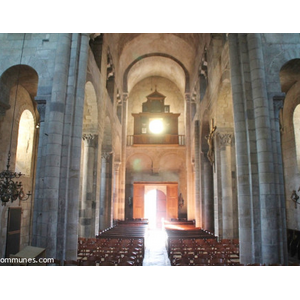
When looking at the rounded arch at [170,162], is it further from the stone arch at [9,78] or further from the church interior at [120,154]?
the stone arch at [9,78]

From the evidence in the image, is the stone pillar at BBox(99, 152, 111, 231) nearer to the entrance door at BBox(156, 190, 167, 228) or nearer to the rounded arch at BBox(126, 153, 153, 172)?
the rounded arch at BBox(126, 153, 153, 172)

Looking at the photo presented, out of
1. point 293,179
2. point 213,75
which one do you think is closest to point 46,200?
point 213,75

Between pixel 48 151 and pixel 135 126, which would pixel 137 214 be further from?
pixel 48 151

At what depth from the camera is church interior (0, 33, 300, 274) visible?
9484mm

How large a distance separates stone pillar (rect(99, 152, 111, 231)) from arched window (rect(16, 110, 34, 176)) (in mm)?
6748

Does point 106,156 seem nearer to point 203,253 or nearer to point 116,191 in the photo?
point 116,191

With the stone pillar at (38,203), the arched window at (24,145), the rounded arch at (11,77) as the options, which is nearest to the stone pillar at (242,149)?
the stone pillar at (38,203)

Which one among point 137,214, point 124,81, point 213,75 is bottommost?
point 137,214

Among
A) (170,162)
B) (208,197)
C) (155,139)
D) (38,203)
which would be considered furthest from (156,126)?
(38,203)

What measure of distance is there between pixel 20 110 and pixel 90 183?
499 cm

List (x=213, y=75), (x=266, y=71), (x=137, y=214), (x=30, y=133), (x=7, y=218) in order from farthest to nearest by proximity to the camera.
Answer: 1. (x=137, y=214)
2. (x=213, y=75)
3. (x=30, y=133)
4. (x=7, y=218)
5. (x=266, y=71)

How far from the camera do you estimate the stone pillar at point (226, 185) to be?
14648 millimetres

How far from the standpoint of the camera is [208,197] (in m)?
19.3

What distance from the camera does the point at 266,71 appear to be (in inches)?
410
